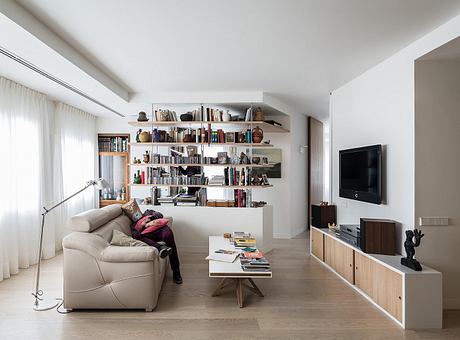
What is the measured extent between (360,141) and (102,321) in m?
3.77

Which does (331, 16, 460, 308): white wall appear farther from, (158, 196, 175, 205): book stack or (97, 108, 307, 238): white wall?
(158, 196, 175, 205): book stack

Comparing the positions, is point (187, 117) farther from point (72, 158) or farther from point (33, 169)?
point (33, 169)

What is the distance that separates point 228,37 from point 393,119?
6.82 feet

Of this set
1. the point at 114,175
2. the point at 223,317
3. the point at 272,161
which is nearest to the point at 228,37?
the point at 223,317

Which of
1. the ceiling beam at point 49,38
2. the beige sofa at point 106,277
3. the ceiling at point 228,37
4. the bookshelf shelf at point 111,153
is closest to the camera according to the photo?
the ceiling beam at point 49,38

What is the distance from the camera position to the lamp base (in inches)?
124

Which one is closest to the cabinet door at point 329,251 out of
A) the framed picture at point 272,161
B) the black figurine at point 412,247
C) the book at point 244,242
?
Result: the book at point 244,242

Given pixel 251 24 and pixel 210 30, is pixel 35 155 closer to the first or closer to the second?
pixel 210 30

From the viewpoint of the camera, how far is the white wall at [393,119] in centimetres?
325

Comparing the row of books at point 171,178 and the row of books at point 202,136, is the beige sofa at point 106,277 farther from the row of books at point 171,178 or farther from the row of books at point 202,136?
the row of books at point 202,136

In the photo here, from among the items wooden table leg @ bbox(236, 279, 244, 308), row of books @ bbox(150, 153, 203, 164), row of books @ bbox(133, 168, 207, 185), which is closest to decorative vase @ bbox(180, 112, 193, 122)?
row of books @ bbox(150, 153, 203, 164)

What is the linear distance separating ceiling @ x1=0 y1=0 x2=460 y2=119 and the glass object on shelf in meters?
2.50

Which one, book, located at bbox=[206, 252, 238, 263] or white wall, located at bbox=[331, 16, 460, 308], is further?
book, located at bbox=[206, 252, 238, 263]

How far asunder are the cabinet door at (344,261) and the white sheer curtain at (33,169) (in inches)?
170
